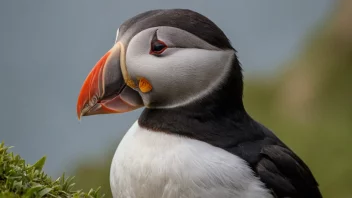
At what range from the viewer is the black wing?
3.04m

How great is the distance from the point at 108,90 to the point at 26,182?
553 mm

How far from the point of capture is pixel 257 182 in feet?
9.77

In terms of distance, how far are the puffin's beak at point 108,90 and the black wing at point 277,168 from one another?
20.3 inches

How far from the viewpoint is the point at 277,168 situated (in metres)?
3.11

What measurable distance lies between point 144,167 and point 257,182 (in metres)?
0.46

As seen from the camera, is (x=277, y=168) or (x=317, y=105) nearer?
(x=277, y=168)

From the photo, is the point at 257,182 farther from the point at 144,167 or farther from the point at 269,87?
the point at 269,87

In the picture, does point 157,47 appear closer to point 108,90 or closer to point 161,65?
point 161,65

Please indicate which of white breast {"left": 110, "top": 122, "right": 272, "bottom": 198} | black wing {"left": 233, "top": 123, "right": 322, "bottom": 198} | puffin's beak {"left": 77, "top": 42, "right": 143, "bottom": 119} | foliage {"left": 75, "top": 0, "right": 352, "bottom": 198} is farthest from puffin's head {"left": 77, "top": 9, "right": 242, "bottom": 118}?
foliage {"left": 75, "top": 0, "right": 352, "bottom": 198}

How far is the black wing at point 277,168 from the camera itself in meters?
3.04

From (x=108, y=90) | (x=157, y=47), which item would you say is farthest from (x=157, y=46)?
(x=108, y=90)

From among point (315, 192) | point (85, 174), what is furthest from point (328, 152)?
point (315, 192)

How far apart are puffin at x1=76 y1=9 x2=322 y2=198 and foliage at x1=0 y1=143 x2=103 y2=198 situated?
0.33 m

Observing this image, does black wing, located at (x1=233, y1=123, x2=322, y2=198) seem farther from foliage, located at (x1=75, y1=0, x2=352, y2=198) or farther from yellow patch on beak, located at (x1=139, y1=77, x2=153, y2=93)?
foliage, located at (x1=75, y1=0, x2=352, y2=198)
